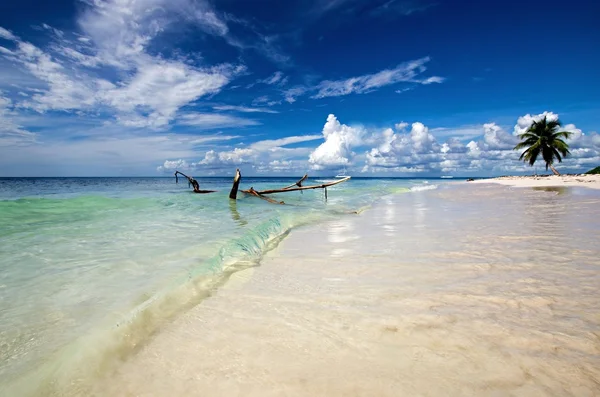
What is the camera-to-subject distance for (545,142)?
43.0 m

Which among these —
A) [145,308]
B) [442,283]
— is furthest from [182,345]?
[442,283]

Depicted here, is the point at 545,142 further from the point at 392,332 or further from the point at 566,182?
the point at 392,332

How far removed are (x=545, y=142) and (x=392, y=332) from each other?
5444 centimetres

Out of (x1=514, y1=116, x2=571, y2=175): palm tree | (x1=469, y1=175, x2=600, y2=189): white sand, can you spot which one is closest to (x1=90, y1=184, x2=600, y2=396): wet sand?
(x1=469, y1=175, x2=600, y2=189): white sand

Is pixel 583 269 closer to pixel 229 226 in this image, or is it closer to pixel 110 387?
pixel 110 387

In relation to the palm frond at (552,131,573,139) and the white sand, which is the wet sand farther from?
the palm frond at (552,131,573,139)

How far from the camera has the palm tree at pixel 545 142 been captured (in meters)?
41.8

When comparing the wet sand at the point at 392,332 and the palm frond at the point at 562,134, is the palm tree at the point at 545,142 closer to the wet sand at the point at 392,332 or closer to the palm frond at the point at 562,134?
the palm frond at the point at 562,134

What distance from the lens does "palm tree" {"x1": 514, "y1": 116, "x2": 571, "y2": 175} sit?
41844mm

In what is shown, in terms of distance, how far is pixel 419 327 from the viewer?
272 cm

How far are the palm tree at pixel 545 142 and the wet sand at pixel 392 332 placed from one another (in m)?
49.5

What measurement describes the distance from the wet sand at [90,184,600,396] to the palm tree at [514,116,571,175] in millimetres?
49533

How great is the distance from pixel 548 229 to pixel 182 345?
26.4 ft

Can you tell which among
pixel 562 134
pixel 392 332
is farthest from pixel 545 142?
pixel 392 332
